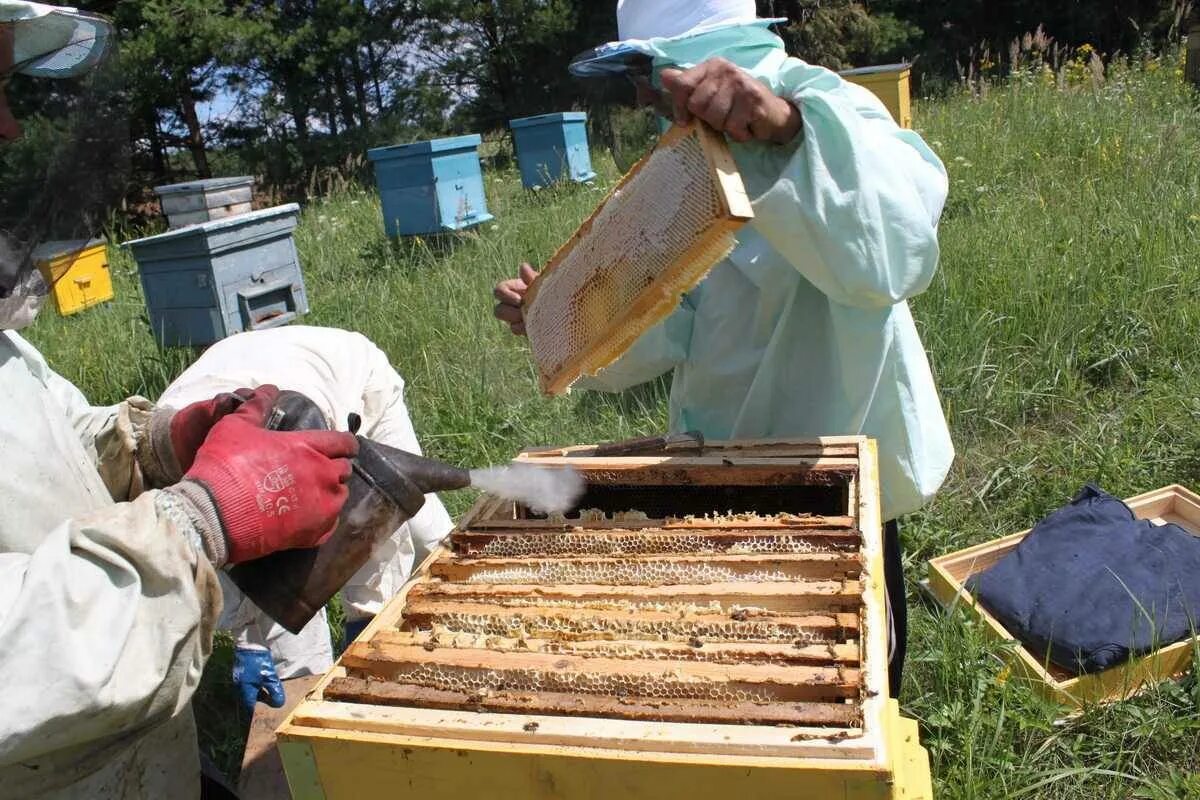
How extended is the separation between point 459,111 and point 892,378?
75.1 ft

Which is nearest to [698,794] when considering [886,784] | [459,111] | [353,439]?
[886,784]

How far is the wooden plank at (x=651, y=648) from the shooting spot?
1113 mm

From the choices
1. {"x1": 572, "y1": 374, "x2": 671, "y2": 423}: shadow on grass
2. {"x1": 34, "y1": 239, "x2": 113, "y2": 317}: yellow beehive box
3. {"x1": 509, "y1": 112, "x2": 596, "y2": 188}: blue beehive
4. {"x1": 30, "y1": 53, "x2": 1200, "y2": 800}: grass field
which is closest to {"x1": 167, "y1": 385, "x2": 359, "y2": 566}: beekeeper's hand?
{"x1": 30, "y1": 53, "x2": 1200, "y2": 800}: grass field

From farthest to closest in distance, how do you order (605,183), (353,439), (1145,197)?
(605,183) → (1145,197) → (353,439)

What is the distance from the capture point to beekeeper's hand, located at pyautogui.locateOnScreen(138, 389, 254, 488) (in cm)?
194

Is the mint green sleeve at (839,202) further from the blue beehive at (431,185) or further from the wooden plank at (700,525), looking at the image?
the blue beehive at (431,185)

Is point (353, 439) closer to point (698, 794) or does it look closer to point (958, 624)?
point (698, 794)

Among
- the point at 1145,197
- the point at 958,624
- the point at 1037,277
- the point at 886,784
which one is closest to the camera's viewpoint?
the point at 886,784

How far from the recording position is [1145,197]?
5121 mm

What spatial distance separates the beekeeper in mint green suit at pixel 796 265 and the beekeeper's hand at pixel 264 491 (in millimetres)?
793

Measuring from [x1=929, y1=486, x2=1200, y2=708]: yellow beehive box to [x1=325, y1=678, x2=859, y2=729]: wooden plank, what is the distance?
1842 mm

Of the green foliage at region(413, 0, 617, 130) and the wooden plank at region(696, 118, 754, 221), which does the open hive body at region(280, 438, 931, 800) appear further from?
the green foliage at region(413, 0, 617, 130)

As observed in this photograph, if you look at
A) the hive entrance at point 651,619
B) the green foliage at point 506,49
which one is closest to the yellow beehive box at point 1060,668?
the hive entrance at point 651,619

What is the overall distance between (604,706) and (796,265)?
857mm
